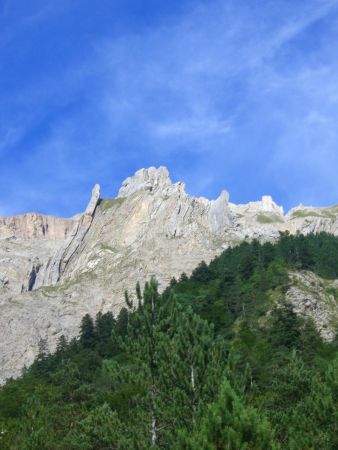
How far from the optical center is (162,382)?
99.6ft

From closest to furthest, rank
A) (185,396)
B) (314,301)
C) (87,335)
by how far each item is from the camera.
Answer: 1. (185,396)
2. (314,301)
3. (87,335)

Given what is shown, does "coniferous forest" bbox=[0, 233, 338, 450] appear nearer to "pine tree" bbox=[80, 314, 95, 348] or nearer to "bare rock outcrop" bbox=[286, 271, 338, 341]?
"bare rock outcrop" bbox=[286, 271, 338, 341]

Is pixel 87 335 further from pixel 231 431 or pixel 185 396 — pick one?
pixel 231 431

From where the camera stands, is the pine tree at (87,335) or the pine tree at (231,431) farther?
the pine tree at (87,335)

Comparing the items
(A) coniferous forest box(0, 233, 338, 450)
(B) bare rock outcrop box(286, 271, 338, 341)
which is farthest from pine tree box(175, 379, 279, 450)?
(B) bare rock outcrop box(286, 271, 338, 341)

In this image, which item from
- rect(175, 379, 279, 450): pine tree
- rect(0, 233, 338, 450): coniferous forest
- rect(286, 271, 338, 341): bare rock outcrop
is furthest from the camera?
rect(286, 271, 338, 341): bare rock outcrop

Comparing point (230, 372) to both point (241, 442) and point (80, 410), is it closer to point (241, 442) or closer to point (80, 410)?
point (241, 442)

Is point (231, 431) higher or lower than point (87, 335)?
lower

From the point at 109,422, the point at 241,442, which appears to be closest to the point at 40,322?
the point at 109,422

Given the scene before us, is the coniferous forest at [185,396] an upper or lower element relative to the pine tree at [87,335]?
lower

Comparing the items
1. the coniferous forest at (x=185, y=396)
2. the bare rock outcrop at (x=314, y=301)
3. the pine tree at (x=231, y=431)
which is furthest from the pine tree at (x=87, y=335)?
the pine tree at (x=231, y=431)

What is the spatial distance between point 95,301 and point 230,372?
157064 millimetres

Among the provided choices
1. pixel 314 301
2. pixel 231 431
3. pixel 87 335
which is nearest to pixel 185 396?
pixel 231 431

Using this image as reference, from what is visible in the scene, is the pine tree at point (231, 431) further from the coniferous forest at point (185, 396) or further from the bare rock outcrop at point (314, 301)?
the bare rock outcrop at point (314, 301)
